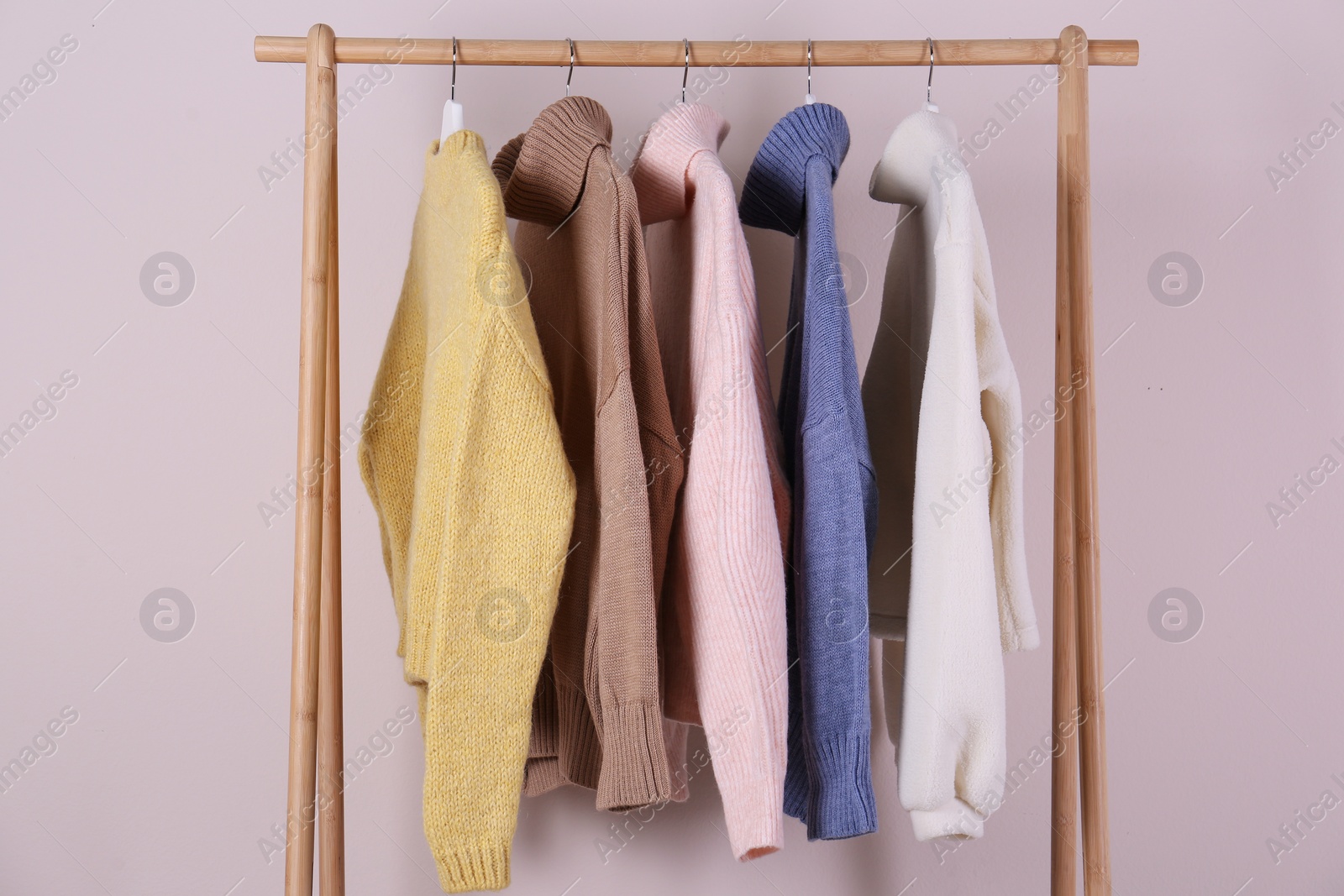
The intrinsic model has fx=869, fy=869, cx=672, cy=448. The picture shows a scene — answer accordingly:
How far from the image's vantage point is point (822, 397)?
0.83 metres

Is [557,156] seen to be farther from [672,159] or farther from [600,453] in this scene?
[600,453]

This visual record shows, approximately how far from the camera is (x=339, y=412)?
102 centimetres

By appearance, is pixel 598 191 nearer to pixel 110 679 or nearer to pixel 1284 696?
pixel 110 679

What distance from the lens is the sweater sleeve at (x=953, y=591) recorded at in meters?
0.80

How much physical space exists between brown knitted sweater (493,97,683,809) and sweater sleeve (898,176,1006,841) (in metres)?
0.24

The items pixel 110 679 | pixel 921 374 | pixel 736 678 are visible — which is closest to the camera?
pixel 736 678

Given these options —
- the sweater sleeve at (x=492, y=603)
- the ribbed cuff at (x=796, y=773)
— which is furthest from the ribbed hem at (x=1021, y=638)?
the sweater sleeve at (x=492, y=603)

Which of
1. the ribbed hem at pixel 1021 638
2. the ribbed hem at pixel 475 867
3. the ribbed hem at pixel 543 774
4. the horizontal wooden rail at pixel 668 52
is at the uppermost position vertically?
the horizontal wooden rail at pixel 668 52

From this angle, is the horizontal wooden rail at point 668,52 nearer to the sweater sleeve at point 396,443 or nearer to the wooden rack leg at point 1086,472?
the wooden rack leg at point 1086,472

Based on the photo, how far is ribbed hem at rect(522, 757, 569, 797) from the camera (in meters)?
0.98

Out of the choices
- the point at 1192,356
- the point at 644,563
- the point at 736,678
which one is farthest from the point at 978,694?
the point at 1192,356

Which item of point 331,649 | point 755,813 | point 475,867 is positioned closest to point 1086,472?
point 755,813

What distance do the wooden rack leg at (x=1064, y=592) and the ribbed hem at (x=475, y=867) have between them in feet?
2.17

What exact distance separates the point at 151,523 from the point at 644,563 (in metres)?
0.83
